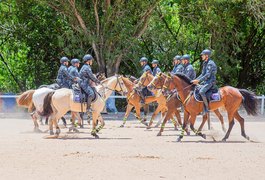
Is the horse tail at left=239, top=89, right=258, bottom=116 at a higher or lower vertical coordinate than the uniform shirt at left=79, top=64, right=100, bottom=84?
lower

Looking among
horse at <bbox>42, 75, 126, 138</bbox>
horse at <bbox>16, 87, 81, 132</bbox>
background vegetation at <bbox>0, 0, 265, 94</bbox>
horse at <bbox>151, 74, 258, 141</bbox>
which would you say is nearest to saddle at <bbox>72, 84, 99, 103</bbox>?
horse at <bbox>42, 75, 126, 138</bbox>

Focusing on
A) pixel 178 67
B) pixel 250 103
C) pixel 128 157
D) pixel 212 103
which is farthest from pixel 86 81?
pixel 128 157

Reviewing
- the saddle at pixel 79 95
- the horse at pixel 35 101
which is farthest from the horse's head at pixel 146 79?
the saddle at pixel 79 95

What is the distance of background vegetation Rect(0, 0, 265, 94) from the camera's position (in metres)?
37.1

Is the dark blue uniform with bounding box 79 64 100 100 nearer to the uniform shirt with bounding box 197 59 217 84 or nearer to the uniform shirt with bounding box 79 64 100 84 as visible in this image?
the uniform shirt with bounding box 79 64 100 84

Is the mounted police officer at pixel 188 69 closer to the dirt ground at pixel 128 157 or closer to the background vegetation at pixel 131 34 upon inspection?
the dirt ground at pixel 128 157

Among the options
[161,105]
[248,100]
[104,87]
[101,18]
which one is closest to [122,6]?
[101,18]

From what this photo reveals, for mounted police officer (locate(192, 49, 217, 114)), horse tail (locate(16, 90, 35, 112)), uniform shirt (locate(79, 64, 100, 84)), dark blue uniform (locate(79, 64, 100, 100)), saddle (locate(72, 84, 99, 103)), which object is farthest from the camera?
horse tail (locate(16, 90, 35, 112))

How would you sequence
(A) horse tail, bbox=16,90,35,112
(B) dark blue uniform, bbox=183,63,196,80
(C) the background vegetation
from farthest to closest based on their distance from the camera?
(C) the background vegetation < (A) horse tail, bbox=16,90,35,112 < (B) dark blue uniform, bbox=183,63,196,80

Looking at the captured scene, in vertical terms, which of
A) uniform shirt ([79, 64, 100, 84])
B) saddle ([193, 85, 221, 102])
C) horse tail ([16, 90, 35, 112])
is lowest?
horse tail ([16, 90, 35, 112])

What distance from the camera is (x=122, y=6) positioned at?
121ft

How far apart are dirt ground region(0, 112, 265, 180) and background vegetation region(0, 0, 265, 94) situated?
50.0 feet

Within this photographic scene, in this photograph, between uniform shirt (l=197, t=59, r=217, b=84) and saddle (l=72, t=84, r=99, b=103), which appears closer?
uniform shirt (l=197, t=59, r=217, b=84)

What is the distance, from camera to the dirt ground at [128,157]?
1243 cm
